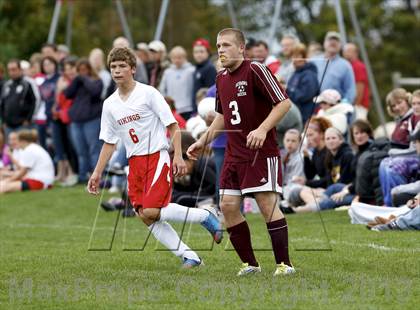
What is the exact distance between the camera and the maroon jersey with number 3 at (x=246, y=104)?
753 centimetres

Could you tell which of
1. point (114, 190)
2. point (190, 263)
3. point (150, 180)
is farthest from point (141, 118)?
point (114, 190)

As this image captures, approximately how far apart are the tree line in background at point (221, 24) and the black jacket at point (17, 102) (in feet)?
64.7

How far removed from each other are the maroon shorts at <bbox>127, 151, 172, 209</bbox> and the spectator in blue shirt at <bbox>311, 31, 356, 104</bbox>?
6.61 metres

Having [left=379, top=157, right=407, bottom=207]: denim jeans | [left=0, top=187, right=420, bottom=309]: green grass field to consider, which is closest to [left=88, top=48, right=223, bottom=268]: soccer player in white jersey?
[left=0, top=187, right=420, bottom=309]: green grass field

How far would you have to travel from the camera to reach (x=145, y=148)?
327 inches

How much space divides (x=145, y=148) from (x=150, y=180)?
288 mm

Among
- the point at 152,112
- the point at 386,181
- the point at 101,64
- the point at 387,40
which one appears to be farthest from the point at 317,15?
the point at 152,112

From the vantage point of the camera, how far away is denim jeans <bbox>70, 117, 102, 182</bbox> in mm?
17031

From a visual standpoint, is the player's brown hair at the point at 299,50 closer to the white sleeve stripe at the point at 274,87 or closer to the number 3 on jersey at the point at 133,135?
the number 3 on jersey at the point at 133,135

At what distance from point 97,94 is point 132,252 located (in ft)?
24.9

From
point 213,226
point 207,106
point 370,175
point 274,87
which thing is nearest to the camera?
point 274,87

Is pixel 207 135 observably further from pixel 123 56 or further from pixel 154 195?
pixel 123 56

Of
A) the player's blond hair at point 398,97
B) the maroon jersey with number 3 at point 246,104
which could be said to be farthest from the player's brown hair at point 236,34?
the player's blond hair at point 398,97

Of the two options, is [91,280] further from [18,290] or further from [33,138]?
[33,138]
